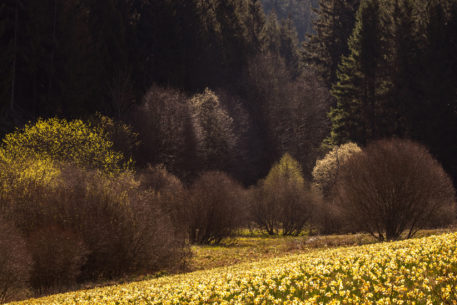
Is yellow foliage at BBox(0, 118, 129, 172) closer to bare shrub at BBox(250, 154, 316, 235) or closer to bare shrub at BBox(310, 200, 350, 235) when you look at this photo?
bare shrub at BBox(250, 154, 316, 235)

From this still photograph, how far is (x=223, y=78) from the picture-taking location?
81.6 metres

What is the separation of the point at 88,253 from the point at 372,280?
673 inches

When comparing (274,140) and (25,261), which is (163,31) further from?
(25,261)

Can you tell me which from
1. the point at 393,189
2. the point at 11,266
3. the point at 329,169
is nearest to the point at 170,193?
the point at 393,189

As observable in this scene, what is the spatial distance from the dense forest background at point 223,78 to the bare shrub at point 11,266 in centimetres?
A: 2526

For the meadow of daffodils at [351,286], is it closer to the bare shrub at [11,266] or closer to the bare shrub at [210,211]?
the bare shrub at [11,266]

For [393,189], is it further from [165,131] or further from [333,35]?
[333,35]

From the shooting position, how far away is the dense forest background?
52906mm

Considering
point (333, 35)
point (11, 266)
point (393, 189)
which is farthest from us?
point (333, 35)

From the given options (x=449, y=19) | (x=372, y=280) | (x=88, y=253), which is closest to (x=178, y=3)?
(x=449, y=19)

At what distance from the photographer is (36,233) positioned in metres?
23.0

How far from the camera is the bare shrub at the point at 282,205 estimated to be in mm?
47781

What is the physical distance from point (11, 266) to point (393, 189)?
2318cm

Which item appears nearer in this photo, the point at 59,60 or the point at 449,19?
the point at 59,60
